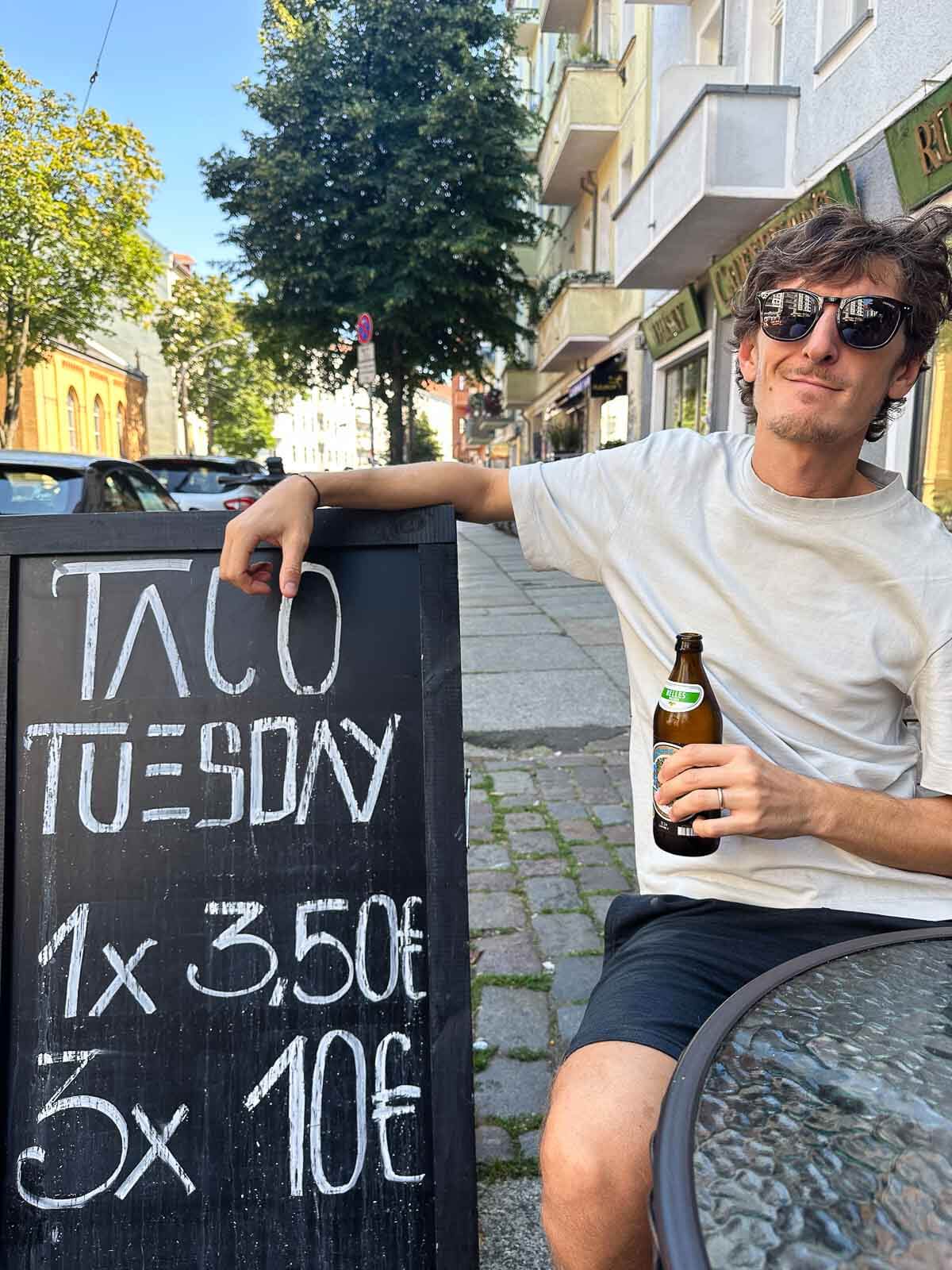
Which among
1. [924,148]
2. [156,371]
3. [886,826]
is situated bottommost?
[886,826]

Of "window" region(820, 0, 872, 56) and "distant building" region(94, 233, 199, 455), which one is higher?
"distant building" region(94, 233, 199, 455)

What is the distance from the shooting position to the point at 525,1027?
8.58 feet

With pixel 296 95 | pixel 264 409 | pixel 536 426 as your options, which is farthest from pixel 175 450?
pixel 296 95

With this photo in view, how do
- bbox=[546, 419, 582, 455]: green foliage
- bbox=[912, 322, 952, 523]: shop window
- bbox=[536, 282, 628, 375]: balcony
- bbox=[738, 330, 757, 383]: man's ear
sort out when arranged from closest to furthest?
1. bbox=[738, 330, 757, 383]: man's ear
2. bbox=[912, 322, 952, 523]: shop window
3. bbox=[536, 282, 628, 375]: balcony
4. bbox=[546, 419, 582, 455]: green foliage

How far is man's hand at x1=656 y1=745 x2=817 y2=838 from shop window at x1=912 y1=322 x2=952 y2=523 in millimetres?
5635

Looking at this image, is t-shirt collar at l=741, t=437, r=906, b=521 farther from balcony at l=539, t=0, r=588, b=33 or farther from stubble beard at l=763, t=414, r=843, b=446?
balcony at l=539, t=0, r=588, b=33

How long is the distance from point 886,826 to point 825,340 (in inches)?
34.5

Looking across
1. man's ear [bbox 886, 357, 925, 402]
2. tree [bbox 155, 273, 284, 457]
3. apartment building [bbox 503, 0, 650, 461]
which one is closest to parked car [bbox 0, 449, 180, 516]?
man's ear [bbox 886, 357, 925, 402]

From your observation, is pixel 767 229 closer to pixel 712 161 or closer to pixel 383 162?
pixel 712 161

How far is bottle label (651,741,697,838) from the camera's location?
5.03ft

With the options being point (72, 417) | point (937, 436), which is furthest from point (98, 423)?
point (937, 436)

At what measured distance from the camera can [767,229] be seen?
9.25m

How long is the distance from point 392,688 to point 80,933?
67 cm

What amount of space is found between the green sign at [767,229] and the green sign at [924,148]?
44 centimetres
